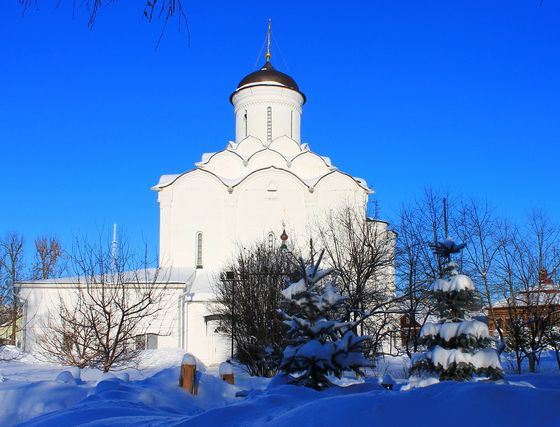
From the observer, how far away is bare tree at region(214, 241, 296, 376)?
16297 millimetres

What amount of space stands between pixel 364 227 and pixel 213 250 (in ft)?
27.5

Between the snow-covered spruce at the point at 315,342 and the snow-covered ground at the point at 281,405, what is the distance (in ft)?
1.09

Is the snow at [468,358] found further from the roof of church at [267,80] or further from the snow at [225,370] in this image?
the roof of church at [267,80]

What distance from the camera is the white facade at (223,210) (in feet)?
75.1

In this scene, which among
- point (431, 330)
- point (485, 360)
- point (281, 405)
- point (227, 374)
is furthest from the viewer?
point (227, 374)

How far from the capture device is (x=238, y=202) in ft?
82.5

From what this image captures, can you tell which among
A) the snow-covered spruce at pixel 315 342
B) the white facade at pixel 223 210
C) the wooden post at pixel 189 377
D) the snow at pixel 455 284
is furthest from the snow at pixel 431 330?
the white facade at pixel 223 210

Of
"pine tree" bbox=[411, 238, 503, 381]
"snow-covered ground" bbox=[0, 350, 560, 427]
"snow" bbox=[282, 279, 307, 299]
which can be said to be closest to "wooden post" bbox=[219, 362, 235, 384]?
"snow-covered ground" bbox=[0, 350, 560, 427]

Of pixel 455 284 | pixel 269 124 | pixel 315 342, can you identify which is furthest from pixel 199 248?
pixel 315 342

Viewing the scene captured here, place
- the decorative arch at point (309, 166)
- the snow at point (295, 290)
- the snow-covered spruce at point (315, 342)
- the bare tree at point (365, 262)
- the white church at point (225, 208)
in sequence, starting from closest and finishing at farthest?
the snow-covered spruce at point (315, 342) → the snow at point (295, 290) → the bare tree at point (365, 262) → the white church at point (225, 208) → the decorative arch at point (309, 166)

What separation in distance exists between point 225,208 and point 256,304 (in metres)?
8.59

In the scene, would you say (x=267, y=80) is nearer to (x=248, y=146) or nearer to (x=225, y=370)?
(x=248, y=146)

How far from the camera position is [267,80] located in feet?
90.7

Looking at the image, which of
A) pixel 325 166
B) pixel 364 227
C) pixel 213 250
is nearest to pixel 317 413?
pixel 364 227
